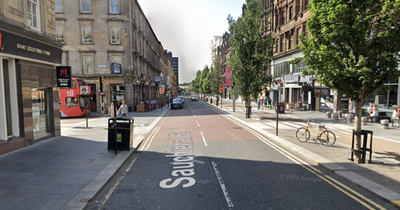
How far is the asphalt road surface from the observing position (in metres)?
4.91

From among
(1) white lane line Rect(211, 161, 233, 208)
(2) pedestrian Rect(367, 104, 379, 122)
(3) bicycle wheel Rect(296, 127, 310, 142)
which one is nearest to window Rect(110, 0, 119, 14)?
(3) bicycle wheel Rect(296, 127, 310, 142)

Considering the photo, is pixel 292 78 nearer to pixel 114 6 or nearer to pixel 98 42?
pixel 114 6

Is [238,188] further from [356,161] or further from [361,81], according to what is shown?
[361,81]

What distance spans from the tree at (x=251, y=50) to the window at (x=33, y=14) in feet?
50.5

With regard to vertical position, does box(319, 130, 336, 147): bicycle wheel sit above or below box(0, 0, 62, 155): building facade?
below

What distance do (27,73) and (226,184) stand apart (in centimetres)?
985

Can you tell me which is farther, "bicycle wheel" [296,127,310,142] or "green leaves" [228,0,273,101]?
"green leaves" [228,0,273,101]

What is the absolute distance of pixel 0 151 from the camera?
27.3 ft

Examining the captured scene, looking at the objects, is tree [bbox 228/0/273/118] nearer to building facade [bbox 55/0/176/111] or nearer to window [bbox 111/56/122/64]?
building facade [bbox 55/0/176/111]

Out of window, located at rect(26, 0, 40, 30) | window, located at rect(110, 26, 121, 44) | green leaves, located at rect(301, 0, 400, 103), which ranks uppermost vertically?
window, located at rect(110, 26, 121, 44)

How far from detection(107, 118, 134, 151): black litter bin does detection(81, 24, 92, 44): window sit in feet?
84.4

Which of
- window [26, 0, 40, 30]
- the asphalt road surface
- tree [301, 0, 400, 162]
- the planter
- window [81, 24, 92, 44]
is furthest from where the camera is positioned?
window [81, 24, 92, 44]

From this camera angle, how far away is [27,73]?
32.4 feet

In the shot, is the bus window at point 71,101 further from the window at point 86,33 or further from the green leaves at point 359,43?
the green leaves at point 359,43
